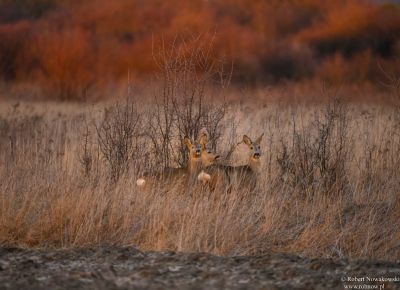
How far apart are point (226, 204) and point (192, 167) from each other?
2.56 meters

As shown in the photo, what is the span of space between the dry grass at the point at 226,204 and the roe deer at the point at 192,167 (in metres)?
0.44

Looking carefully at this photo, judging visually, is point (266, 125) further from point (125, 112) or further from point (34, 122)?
point (34, 122)

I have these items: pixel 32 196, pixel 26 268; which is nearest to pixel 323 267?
pixel 26 268

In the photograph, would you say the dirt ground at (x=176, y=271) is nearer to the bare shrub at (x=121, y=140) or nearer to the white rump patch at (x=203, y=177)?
the white rump patch at (x=203, y=177)

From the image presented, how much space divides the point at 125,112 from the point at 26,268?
565 cm

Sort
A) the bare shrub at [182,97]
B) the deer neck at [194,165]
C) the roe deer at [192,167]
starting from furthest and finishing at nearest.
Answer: the bare shrub at [182,97] < the deer neck at [194,165] < the roe deer at [192,167]

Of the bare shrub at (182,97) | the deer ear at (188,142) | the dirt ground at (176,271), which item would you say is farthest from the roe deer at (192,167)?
the dirt ground at (176,271)

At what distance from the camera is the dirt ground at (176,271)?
488 centimetres

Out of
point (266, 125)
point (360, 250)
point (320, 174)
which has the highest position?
point (266, 125)

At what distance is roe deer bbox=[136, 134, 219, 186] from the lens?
9891 mm

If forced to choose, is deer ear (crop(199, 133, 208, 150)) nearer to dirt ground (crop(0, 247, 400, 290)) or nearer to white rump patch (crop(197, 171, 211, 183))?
white rump patch (crop(197, 171, 211, 183))

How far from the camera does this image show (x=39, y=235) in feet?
23.9

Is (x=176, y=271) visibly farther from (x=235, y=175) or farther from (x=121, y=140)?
(x=121, y=140)

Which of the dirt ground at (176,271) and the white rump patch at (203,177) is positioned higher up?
the white rump patch at (203,177)
